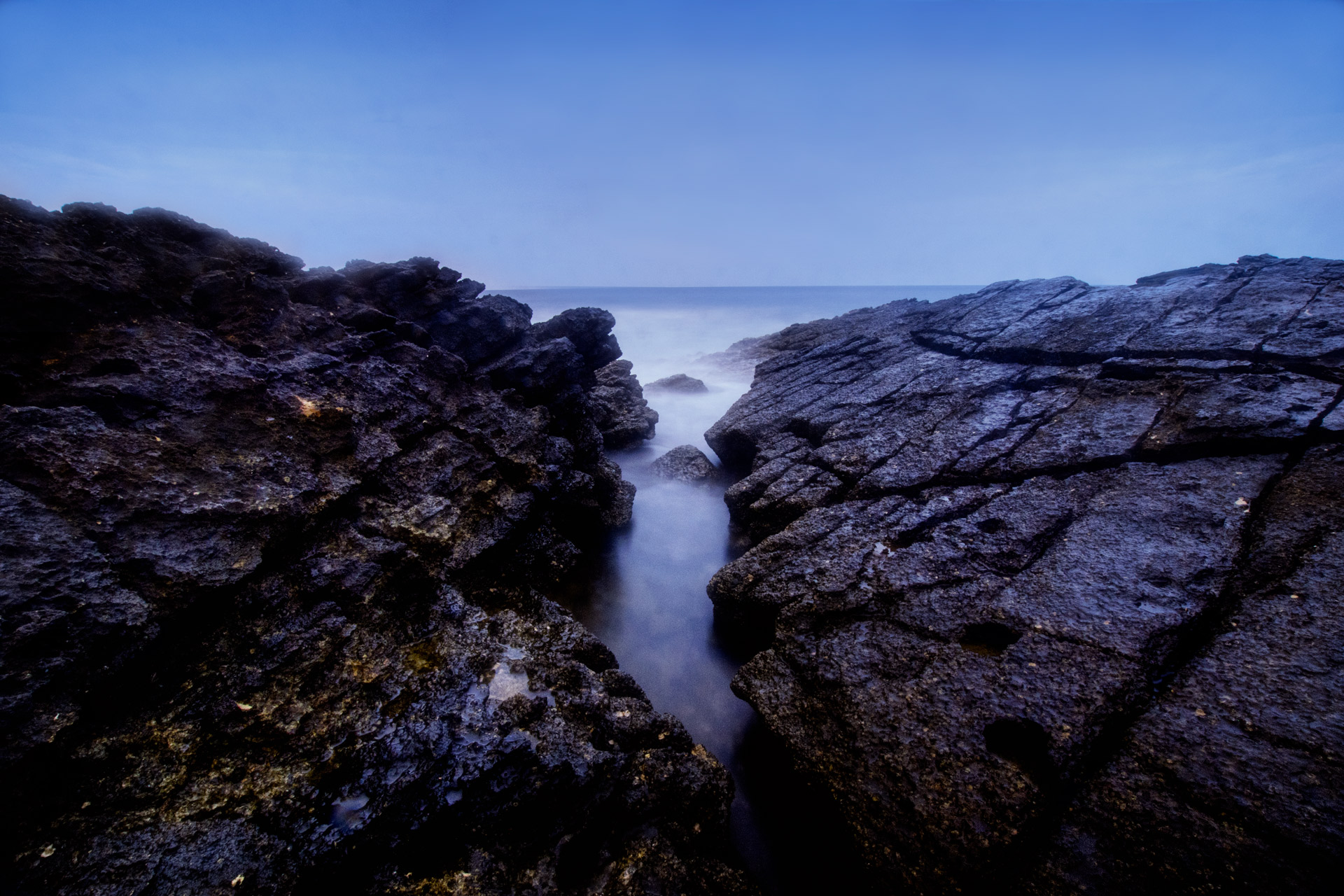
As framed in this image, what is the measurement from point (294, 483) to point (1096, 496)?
8086 millimetres

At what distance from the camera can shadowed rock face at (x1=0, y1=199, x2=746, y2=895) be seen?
2.70 m

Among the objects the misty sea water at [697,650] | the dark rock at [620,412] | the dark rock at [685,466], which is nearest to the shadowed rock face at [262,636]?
the misty sea water at [697,650]

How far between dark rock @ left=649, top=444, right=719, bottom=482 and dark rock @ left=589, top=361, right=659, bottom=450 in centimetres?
178

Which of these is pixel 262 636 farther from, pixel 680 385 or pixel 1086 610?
pixel 680 385

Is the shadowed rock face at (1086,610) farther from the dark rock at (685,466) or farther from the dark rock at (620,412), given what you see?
the dark rock at (620,412)

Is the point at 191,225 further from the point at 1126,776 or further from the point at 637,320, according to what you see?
the point at 637,320

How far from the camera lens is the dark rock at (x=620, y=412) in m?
13.3

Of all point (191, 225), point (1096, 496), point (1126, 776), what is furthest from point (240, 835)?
point (1096, 496)

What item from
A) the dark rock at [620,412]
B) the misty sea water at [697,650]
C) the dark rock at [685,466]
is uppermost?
the dark rock at [620,412]

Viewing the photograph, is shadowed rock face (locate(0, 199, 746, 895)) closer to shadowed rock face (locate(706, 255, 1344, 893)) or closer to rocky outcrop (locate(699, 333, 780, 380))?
shadowed rock face (locate(706, 255, 1344, 893))

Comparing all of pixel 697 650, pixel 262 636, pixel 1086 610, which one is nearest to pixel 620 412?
pixel 697 650

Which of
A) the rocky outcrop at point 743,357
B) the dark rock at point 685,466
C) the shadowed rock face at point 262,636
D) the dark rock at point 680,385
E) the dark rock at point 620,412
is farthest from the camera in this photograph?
the rocky outcrop at point 743,357

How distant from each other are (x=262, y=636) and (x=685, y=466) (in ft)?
28.3

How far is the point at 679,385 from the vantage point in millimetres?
19984
